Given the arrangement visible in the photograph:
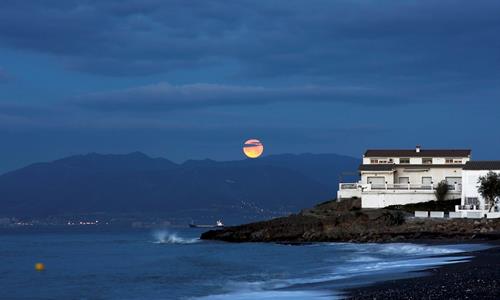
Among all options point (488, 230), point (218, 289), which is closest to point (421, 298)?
point (218, 289)

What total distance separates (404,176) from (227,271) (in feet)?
169

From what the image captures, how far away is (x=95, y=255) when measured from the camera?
8938 centimetres

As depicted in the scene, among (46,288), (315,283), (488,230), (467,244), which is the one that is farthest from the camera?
(488,230)

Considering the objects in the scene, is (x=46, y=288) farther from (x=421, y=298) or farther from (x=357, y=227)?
(x=357, y=227)

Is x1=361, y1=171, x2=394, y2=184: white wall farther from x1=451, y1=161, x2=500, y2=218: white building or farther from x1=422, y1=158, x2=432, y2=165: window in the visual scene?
x1=451, y1=161, x2=500, y2=218: white building

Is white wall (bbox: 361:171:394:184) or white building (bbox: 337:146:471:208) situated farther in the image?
white wall (bbox: 361:171:394:184)

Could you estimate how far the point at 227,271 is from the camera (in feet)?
197

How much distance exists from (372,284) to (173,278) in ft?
60.4

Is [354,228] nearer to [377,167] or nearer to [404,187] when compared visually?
[404,187]

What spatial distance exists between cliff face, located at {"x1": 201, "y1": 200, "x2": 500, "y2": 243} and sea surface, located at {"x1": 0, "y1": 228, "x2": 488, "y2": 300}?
504 cm

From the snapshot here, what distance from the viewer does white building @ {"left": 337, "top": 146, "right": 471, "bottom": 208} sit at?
102500mm

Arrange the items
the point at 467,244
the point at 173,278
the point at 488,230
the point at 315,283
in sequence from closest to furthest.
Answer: the point at 315,283 < the point at 173,278 < the point at 467,244 < the point at 488,230

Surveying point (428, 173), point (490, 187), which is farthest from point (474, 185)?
point (428, 173)

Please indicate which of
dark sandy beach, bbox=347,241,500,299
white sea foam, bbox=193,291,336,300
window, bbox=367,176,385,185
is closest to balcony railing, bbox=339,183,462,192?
window, bbox=367,176,385,185
